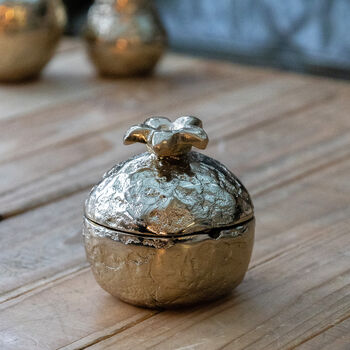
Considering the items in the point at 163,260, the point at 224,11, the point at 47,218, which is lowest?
the point at 224,11

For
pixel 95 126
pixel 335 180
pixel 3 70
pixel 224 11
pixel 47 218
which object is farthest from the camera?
→ pixel 224 11

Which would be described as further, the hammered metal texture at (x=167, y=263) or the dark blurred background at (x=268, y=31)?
the dark blurred background at (x=268, y=31)

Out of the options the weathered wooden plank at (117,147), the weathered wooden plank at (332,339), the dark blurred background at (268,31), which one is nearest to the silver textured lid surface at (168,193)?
the weathered wooden plank at (332,339)

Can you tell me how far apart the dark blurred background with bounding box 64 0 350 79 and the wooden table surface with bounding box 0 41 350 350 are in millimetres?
110

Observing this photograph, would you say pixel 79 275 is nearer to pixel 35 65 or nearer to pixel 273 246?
pixel 273 246

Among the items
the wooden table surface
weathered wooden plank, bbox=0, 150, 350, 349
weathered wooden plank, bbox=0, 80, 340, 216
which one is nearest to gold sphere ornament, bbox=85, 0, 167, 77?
the wooden table surface

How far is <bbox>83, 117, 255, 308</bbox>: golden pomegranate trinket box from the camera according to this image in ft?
2.36

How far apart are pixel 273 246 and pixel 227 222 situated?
19cm

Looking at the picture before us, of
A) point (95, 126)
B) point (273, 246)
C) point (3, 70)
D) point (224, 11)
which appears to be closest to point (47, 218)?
point (273, 246)

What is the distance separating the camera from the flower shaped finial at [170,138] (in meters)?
0.73

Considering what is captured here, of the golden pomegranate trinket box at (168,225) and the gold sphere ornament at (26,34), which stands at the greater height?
the golden pomegranate trinket box at (168,225)

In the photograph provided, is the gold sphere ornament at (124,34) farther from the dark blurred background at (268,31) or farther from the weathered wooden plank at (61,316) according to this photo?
the weathered wooden plank at (61,316)

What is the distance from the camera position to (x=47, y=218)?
102cm

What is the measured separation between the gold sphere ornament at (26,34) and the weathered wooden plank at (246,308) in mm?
802
